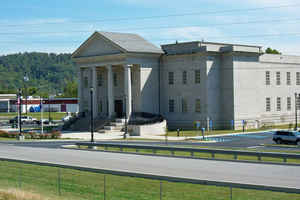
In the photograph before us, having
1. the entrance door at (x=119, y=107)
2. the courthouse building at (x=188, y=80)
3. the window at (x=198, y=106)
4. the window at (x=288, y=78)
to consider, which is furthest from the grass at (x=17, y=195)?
the window at (x=288, y=78)

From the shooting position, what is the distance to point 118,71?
237ft

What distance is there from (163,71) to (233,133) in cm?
1391

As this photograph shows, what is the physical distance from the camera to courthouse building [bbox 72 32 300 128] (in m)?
64.8

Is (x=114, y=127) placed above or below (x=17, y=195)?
above

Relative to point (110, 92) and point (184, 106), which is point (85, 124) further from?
point (184, 106)

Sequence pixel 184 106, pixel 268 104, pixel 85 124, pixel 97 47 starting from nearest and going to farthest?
1. pixel 184 106
2. pixel 97 47
3. pixel 85 124
4. pixel 268 104

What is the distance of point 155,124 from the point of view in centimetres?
6438

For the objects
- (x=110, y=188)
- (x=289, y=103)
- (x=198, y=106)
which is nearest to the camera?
(x=110, y=188)

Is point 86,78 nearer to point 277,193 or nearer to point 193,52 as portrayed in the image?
point 193,52

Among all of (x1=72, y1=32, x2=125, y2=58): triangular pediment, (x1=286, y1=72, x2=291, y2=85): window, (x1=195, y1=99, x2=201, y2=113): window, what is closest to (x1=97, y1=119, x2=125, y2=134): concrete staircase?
(x1=72, y1=32, x2=125, y2=58): triangular pediment

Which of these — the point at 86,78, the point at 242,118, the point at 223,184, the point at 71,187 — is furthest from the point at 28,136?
the point at 223,184

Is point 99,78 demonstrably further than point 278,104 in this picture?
Yes

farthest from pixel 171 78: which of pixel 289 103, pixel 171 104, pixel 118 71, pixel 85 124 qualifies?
pixel 289 103

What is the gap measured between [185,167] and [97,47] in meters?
44.4
